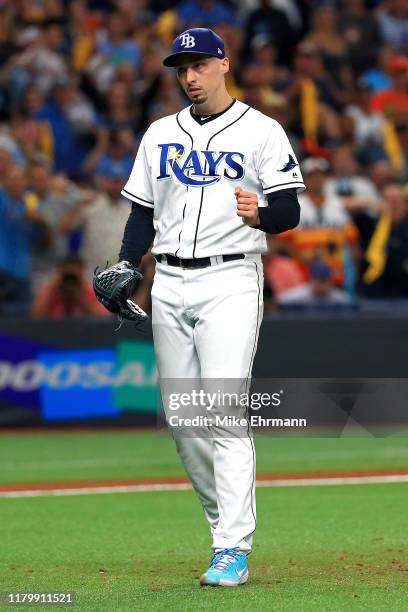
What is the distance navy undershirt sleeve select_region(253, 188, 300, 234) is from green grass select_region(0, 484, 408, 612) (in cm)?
147

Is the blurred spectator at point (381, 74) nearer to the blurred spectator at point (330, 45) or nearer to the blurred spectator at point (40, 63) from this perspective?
the blurred spectator at point (330, 45)

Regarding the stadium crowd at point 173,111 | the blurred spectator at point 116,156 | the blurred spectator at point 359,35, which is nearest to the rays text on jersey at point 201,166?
the stadium crowd at point 173,111

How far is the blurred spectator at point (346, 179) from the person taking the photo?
15.0 m

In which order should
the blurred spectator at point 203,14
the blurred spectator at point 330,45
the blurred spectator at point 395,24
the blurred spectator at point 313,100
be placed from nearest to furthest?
the blurred spectator at point 313,100 < the blurred spectator at point 203,14 < the blurred spectator at point 330,45 < the blurred spectator at point 395,24

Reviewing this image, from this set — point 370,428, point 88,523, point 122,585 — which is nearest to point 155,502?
point 88,523

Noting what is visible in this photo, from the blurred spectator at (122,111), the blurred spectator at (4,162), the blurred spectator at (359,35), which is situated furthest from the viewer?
the blurred spectator at (359,35)

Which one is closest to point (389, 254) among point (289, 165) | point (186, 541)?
point (186, 541)

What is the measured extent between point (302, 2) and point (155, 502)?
11.0 metres

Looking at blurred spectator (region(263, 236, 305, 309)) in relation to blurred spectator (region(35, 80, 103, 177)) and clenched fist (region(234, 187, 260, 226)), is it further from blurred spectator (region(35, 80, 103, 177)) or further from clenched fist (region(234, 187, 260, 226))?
clenched fist (region(234, 187, 260, 226))

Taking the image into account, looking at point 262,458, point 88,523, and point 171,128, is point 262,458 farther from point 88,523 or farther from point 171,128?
point 171,128

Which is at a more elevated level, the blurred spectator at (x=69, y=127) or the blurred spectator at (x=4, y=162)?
the blurred spectator at (x=69, y=127)

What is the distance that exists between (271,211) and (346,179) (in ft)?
31.1

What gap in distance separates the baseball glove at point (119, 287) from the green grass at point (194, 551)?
1146 millimetres

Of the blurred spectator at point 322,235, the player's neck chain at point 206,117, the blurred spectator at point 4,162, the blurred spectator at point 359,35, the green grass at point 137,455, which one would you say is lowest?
the green grass at point 137,455
